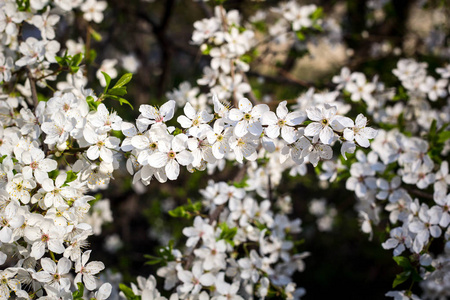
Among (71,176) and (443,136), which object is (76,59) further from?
(443,136)

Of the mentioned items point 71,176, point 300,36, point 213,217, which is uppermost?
point 300,36

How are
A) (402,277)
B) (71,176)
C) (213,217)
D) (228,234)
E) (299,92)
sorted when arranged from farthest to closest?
(299,92) → (213,217) → (228,234) → (402,277) → (71,176)

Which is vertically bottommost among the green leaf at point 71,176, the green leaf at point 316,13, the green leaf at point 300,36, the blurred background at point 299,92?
the blurred background at point 299,92

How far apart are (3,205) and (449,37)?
3824mm

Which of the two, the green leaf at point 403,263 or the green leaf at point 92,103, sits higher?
the green leaf at point 92,103

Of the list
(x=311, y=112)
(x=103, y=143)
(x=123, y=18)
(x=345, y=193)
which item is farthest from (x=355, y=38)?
(x=103, y=143)

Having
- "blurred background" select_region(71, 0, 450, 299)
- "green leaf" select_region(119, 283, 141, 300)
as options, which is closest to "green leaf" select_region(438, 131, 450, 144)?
"blurred background" select_region(71, 0, 450, 299)

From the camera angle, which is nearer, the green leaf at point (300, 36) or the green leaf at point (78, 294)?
the green leaf at point (78, 294)

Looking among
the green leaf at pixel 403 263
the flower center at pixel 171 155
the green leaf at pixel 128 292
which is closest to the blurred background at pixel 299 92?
the green leaf at pixel 128 292

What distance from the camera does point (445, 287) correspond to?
8.54 feet

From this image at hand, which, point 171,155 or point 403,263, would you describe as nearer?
point 171,155

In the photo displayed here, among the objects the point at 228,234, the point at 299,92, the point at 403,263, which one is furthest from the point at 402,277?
the point at 299,92

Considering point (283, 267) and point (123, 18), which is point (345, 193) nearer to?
point (283, 267)

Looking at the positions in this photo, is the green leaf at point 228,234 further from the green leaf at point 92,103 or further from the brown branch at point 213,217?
the green leaf at point 92,103
